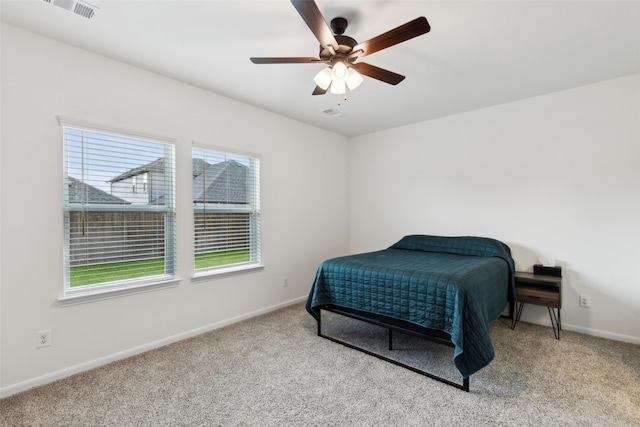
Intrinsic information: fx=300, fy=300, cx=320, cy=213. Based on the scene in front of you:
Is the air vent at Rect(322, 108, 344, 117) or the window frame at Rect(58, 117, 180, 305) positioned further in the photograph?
the air vent at Rect(322, 108, 344, 117)

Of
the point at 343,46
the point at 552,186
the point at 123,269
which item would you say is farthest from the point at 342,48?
the point at 552,186

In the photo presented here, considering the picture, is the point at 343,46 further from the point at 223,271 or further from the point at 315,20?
the point at 223,271

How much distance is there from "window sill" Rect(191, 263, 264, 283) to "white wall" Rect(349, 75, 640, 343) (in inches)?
86.6

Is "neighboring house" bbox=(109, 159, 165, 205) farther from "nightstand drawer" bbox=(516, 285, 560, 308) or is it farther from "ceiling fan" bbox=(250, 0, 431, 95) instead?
"nightstand drawer" bbox=(516, 285, 560, 308)

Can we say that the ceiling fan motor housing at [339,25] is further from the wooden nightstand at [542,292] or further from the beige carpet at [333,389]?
the wooden nightstand at [542,292]

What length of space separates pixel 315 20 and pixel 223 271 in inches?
99.5

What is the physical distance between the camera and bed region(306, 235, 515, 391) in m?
2.04

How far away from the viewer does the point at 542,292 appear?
2982 millimetres

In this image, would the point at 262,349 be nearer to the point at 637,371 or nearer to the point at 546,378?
the point at 546,378

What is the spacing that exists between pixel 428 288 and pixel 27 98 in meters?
3.18

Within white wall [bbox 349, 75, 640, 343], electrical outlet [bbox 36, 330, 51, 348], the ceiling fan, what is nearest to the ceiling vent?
the ceiling fan

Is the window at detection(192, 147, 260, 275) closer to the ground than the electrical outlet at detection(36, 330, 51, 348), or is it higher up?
higher up

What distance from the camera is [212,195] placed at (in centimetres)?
321

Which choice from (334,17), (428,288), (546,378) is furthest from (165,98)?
(546,378)
